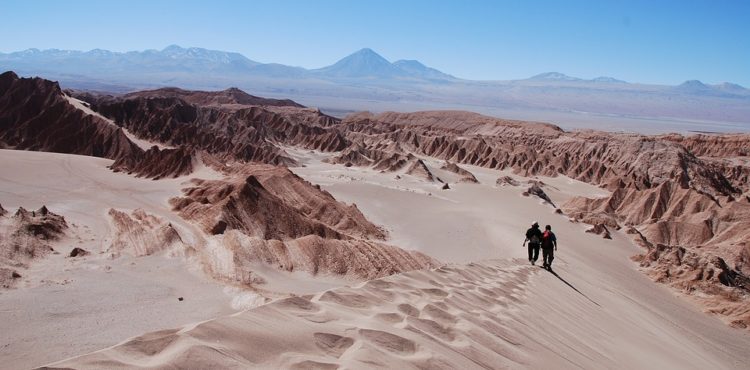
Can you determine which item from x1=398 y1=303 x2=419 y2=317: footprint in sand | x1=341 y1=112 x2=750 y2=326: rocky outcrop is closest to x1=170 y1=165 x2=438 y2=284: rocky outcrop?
x1=398 y1=303 x2=419 y2=317: footprint in sand

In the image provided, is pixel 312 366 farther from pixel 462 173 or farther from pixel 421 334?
pixel 462 173

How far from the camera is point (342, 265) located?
1398cm

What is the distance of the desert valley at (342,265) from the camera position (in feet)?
14.0

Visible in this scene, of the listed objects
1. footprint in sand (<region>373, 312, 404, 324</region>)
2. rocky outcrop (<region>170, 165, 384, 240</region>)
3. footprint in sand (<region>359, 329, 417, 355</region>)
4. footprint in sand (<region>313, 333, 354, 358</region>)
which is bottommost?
rocky outcrop (<region>170, 165, 384, 240</region>)

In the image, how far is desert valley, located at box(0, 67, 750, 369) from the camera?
14.0 ft

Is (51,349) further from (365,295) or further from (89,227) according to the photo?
(89,227)

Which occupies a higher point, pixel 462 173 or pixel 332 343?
pixel 332 343

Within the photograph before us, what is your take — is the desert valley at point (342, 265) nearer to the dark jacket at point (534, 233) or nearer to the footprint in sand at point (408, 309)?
the footprint in sand at point (408, 309)

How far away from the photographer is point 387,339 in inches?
161

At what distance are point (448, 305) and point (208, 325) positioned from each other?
3.02 metres

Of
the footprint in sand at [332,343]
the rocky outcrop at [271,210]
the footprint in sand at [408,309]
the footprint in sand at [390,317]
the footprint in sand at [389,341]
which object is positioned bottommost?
the rocky outcrop at [271,210]

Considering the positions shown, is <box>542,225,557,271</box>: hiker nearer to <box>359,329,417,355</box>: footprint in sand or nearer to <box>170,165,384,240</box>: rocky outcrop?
<box>359,329,417,355</box>: footprint in sand

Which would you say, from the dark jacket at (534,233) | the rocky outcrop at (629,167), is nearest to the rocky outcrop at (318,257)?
the dark jacket at (534,233)

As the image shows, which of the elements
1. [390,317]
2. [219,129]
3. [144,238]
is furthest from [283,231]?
[219,129]
